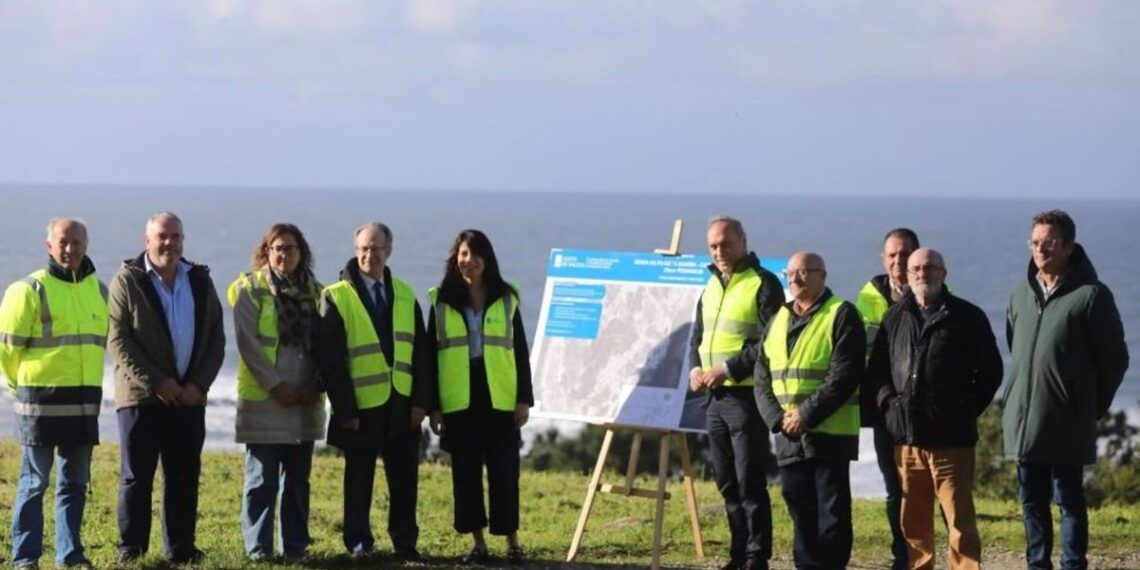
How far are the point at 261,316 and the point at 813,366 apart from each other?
3.02 m

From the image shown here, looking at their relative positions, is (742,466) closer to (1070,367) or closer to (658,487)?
(658,487)

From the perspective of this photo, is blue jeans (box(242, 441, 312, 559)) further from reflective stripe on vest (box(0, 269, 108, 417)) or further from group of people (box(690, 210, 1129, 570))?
group of people (box(690, 210, 1129, 570))

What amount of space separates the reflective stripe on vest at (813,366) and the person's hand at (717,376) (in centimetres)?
61

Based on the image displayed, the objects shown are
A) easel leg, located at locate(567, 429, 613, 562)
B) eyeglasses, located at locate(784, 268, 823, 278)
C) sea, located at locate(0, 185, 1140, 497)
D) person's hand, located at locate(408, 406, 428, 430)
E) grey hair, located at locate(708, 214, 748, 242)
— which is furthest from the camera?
sea, located at locate(0, 185, 1140, 497)

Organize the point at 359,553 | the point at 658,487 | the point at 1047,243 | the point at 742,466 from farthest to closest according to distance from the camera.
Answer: the point at 658,487
the point at 359,553
the point at 742,466
the point at 1047,243

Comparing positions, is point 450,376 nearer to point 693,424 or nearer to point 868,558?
point 693,424

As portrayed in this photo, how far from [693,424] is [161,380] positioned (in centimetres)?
322

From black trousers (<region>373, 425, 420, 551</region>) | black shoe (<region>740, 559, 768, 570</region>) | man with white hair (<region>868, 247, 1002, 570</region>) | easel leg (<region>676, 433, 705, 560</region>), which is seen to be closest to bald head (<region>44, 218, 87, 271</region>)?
black trousers (<region>373, 425, 420, 551</region>)

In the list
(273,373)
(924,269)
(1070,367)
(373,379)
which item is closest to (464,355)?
(373,379)

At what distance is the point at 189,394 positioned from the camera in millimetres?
9352

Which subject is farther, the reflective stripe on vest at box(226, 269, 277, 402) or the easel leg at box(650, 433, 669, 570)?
the easel leg at box(650, 433, 669, 570)

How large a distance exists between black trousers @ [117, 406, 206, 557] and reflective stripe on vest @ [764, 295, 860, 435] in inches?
123

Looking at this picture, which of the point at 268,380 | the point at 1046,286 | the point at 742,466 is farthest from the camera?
the point at 742,466

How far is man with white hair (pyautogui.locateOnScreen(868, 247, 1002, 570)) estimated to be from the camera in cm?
876
